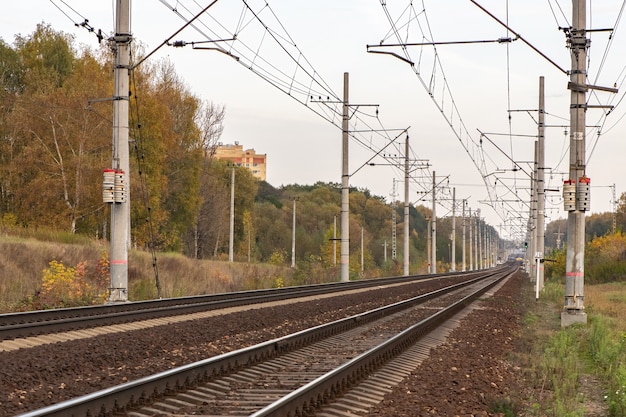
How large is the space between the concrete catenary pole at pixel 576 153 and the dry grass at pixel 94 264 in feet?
41.0

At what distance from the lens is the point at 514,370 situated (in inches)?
541

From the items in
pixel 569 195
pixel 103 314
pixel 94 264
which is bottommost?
pixel 103 314

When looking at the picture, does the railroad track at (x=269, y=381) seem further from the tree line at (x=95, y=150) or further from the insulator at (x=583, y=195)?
the tree line at (x=95, y=150)

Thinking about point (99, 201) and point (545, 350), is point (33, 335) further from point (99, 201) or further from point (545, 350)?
point (99, 201)

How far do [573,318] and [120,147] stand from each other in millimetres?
12702

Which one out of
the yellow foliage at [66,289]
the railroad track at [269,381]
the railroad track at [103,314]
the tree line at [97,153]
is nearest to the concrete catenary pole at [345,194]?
the tree line at [97,153]

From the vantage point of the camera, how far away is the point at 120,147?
911 inches

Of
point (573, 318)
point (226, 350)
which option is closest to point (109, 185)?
point (226, 350)

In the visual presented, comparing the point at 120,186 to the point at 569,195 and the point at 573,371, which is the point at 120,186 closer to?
the point at 569,195

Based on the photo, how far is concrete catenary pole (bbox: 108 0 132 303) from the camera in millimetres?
22812

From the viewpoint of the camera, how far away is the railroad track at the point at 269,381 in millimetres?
8891

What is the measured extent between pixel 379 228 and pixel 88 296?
122090 mm

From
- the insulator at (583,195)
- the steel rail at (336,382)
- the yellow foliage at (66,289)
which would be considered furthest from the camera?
the yellow foliage at (66,289)

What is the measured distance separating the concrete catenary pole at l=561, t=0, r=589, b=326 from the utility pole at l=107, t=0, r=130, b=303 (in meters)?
11.5
